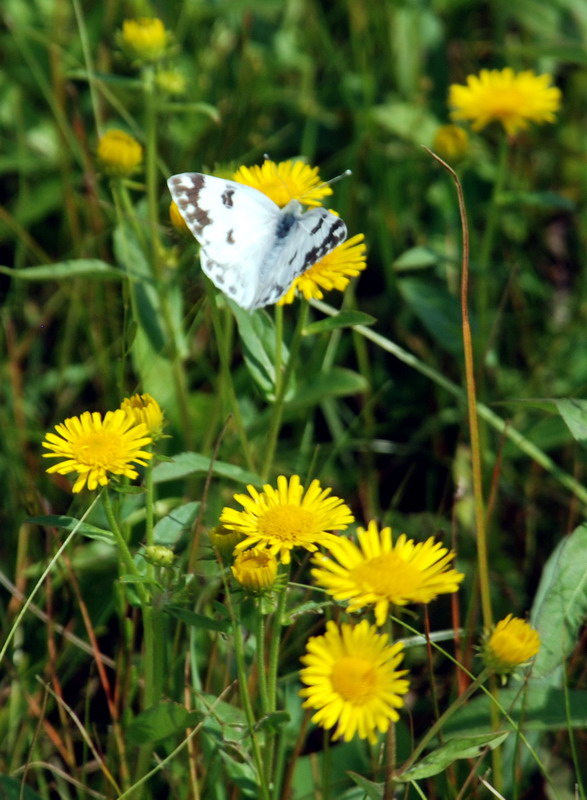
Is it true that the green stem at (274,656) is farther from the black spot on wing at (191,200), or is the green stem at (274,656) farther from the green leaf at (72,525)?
the black spot on wing at (191,200)

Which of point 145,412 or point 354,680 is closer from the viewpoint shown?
point 354,680

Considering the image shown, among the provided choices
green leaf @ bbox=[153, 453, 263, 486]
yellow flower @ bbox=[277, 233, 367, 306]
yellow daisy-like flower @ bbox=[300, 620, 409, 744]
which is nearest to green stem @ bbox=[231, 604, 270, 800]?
yellow daisy-like flower @ bbox=[300, 620, 409, 744]

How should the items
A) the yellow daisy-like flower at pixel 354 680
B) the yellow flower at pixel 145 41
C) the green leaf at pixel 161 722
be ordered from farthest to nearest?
the yellow flower at pixel 145 41
the green leaf at pixel 161 722
the yellow daisy-like flower at pixel 354 680

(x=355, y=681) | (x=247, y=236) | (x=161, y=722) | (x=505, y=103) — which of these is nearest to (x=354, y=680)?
(x=355, y=681)

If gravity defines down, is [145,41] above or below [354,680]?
above

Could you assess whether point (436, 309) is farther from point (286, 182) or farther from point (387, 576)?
point (387, 576)

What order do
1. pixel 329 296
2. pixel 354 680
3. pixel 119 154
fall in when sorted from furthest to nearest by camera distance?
pixel 329 296, pixel 119 154, pixel 354 680

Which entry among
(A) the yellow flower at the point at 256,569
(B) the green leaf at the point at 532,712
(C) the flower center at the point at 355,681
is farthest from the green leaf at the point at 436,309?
(C) the flower center at the point at 355,681

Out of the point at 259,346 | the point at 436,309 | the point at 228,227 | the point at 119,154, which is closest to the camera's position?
the point at 228,227
